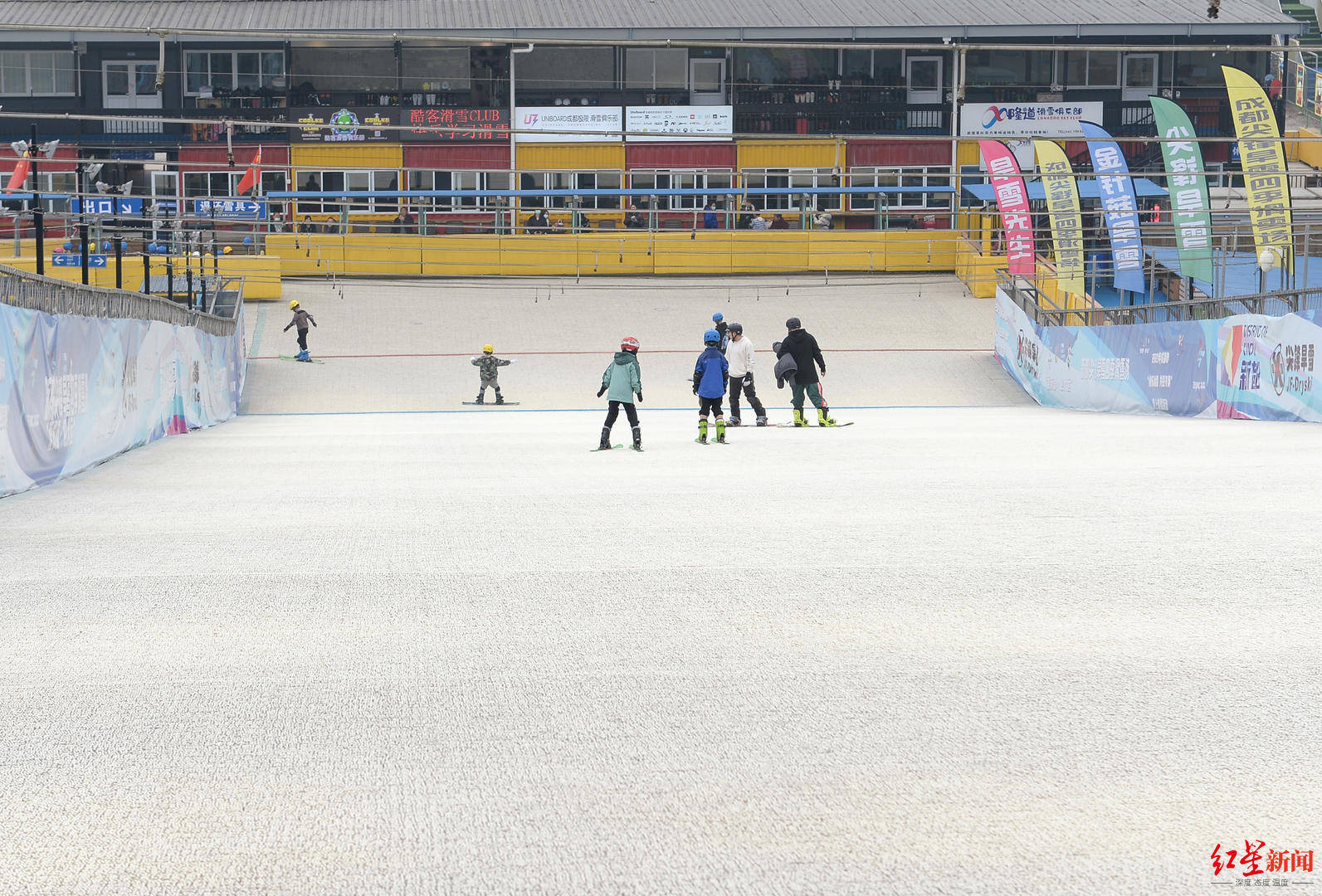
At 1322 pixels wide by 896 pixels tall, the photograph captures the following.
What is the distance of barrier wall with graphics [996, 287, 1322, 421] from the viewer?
18.4 meters

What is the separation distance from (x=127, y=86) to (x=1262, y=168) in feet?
135

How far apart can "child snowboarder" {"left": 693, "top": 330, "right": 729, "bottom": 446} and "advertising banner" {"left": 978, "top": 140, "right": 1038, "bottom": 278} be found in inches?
714

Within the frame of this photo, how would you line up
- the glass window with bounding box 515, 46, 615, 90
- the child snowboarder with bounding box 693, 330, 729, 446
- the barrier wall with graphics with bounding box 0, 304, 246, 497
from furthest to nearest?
the glass window with bounding box 515, 46, 615, 90, the child snowboarder with bounding box 693, 330, 729, 446, the barrier wall with graphics with bounding box 0, 304, 246, 497

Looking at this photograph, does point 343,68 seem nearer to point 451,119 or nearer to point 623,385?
point 451,119

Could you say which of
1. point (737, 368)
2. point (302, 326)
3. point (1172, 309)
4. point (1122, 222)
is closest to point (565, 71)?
point (302, 326)

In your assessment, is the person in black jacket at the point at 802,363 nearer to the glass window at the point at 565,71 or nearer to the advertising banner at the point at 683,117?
the advertising banner at the point at 683,117

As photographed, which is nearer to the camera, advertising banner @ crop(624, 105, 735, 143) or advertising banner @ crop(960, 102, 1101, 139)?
advertising banner @ crop(960, 102, 1101, 139)

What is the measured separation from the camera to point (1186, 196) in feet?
88.3

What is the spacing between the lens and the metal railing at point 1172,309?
60.6 ft

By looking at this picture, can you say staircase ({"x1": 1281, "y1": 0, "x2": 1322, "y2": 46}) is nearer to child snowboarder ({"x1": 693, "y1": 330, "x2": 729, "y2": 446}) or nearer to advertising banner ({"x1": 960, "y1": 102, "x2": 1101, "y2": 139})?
advertising banner ({"x1": 960, "y1": 102, "x2": 1101, "y2": 139})

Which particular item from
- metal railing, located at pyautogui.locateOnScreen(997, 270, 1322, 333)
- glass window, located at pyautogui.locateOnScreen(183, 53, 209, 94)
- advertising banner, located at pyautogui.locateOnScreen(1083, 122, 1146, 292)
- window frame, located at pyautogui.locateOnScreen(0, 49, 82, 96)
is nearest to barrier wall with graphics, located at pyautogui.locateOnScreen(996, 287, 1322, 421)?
metal railing, located at pyautogui.locateOnScreen(997, 270, 1322, 333)

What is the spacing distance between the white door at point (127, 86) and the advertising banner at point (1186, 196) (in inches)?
1474

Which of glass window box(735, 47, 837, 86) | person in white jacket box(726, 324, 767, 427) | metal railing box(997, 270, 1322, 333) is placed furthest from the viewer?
glass window box(735, 47, 837, 86)

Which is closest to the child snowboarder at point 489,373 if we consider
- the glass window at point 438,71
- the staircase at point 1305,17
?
the glass window at point 438,71
